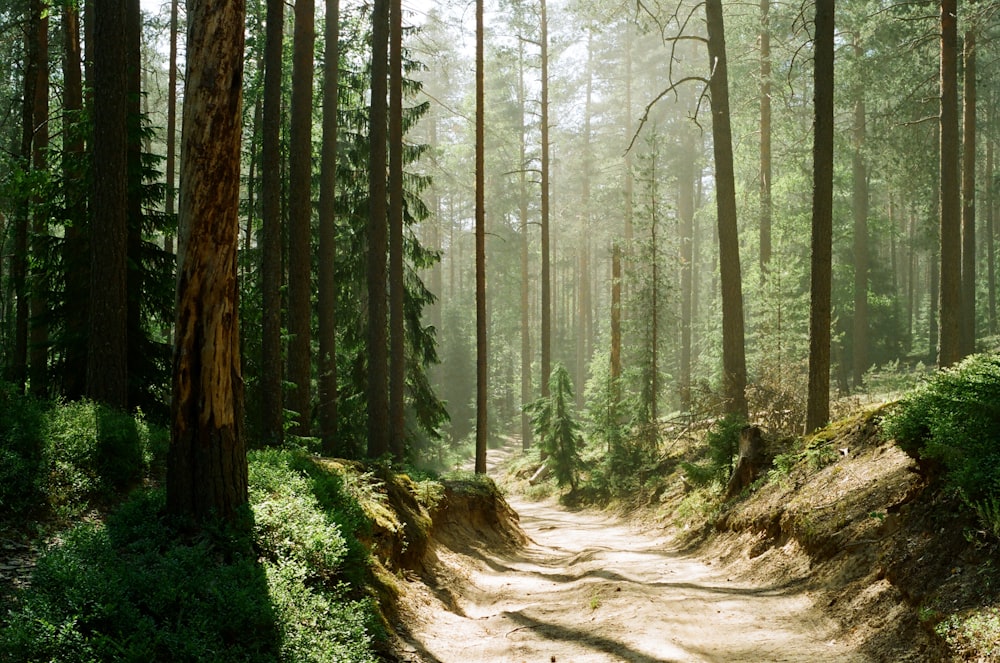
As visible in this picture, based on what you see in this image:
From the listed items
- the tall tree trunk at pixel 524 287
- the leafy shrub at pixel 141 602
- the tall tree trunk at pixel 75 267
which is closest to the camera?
the leafy shrub at pixel 141 602

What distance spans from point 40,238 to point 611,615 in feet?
31.9

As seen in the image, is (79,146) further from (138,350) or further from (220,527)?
(220,527)

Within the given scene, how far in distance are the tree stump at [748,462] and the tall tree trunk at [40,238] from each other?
1081cm

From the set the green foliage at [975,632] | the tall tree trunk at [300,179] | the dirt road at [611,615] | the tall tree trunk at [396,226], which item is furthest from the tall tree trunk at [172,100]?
the green foliage at [975,632]

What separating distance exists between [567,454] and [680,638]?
51.0 ft

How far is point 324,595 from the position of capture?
5.82 meters

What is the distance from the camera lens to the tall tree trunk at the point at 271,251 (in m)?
11.6

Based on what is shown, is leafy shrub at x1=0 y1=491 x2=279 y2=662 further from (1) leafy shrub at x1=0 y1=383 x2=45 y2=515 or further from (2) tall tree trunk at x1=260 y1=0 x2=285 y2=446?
(2) tall tree trunk at x1=260 y1=0 x2=285 y2=446

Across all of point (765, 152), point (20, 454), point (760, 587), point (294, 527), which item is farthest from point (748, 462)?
point (765, 152)

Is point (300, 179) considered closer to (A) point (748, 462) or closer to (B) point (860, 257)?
(A) point (748, 462)

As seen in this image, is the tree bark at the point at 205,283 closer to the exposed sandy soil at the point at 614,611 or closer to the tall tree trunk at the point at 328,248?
the exposed sandy soil at the point at 614,611

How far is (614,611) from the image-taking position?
7555 millimetres

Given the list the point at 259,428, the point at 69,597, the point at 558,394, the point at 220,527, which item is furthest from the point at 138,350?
the point at 558,394

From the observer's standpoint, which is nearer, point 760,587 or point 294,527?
point 294,527
